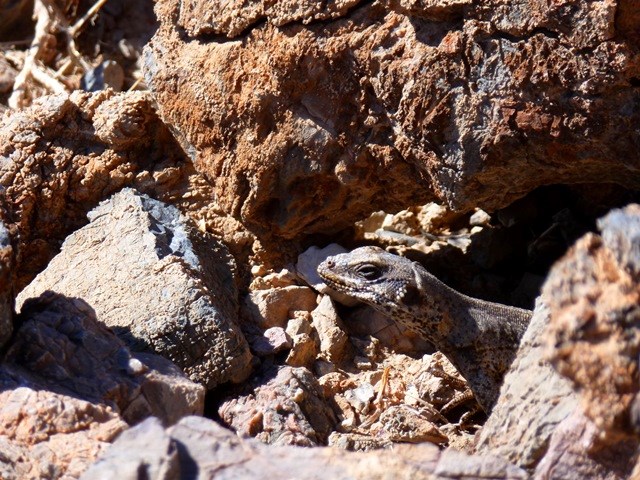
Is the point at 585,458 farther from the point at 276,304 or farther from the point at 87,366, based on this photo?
the point at 276,304

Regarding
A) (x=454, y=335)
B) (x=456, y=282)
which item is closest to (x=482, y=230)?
(x=456, y=282)

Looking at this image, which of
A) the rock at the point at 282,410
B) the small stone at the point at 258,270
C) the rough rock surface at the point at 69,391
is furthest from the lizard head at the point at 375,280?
the rough rock surface at the point at 69,391

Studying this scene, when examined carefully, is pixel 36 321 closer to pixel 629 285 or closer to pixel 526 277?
pixel 629 285

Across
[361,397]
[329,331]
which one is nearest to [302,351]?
[329,331]

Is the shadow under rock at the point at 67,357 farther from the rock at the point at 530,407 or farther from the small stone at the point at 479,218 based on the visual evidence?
the small stone at the point at 479,218

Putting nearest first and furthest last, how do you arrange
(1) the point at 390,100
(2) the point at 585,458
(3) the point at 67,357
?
(2) the point at 585,458, (3) the point at 67,357, (1) the point at 390,100

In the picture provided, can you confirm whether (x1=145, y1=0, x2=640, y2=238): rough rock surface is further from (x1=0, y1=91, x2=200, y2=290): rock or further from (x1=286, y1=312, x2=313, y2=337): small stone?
(x1=286, y1=312, x2=313, y2=337): small stone
